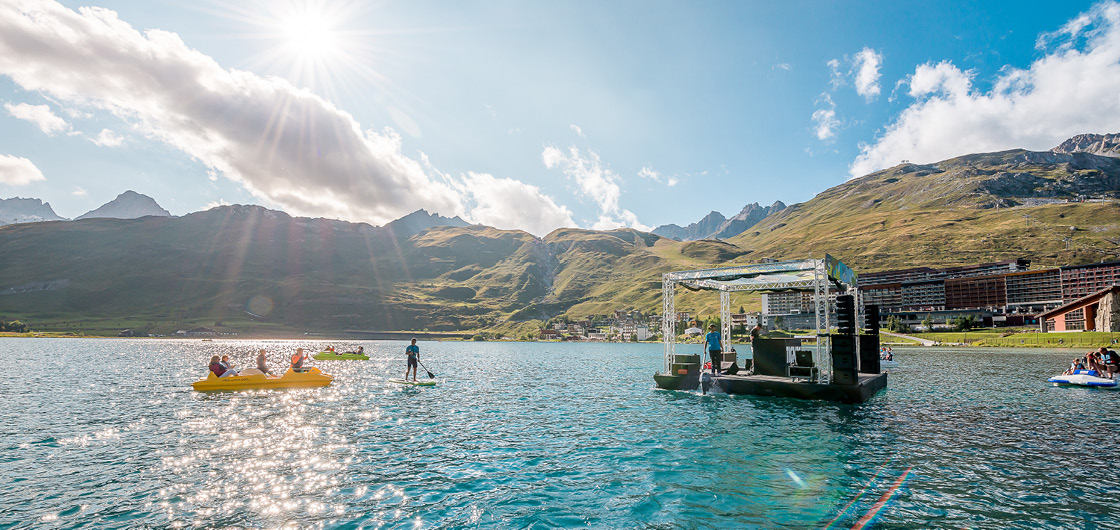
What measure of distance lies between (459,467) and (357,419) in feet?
Answer: 32.2

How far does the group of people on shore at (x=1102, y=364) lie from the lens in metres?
32.1

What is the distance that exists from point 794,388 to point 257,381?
3169 cm

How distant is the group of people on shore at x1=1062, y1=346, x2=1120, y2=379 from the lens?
3209 centimetres

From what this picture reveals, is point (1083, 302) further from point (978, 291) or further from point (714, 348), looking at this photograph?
point (714, 348)

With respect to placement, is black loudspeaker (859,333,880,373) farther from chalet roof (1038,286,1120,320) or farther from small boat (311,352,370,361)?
chalet roof (1038,286,1120,320)

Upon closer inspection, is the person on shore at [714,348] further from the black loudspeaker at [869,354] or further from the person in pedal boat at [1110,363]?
the person in pedal boat at [1110,363]

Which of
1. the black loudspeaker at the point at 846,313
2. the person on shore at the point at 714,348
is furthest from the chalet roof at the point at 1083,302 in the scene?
the person on shore at the point at 714,348

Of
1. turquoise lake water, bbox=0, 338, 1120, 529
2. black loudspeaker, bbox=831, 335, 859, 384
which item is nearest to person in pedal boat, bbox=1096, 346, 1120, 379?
turquoise lake water, bbox=0, 338, 1120, 529

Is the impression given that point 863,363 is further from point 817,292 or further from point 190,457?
point 190,457

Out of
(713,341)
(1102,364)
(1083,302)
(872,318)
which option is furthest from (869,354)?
(1083,302)

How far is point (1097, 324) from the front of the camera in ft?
292

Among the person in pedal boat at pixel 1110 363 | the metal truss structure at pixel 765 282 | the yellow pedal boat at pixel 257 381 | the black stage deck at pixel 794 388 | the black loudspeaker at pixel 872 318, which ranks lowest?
the yellow pedal boat at pixel 257 381

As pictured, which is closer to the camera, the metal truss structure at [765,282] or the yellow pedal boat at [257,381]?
the metal truss structure at [765,282]

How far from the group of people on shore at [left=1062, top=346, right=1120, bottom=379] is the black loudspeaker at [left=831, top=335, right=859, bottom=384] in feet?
66.0
